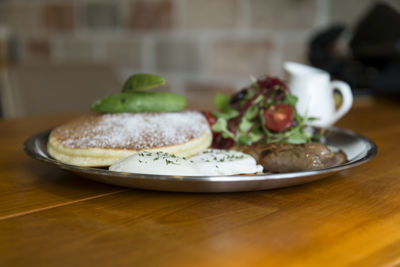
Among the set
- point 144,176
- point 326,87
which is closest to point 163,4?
point 326,87

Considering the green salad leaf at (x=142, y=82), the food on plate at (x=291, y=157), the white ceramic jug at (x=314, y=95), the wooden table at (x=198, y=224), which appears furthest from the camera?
the white ceramic jug at (x=314, y=95)

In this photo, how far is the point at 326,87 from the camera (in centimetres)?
123

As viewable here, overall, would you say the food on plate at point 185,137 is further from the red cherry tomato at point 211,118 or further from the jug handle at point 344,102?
the jug handle at point 344,102

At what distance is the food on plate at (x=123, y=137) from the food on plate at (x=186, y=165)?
0.20ft

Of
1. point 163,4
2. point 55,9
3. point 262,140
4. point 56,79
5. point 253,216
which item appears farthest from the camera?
point 55,9

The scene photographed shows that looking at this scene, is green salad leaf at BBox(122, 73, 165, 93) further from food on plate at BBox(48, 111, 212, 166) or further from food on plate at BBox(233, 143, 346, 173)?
food on plate at BBox(233, 143, 346, 173)

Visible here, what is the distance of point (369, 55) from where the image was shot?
1966mm

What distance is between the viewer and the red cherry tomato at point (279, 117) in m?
0.95

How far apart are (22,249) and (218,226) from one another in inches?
8.6

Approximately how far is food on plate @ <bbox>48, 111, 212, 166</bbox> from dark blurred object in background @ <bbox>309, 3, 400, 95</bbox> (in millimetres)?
1291

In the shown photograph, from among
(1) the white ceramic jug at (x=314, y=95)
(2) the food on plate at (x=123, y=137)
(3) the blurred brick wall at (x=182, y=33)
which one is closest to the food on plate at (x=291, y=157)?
(2) the food on plate at (x=123, y=137)

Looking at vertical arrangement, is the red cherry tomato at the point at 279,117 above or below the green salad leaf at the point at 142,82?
below

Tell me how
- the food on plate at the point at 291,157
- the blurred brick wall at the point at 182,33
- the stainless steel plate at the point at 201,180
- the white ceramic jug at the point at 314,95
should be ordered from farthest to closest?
1. the blurred brick wall at the point at 182,33
2. the white ceramic jug at the point at 314,95
3. the food on plate at the point at 291,157
4. the stainless steel plate at the point at 201,180

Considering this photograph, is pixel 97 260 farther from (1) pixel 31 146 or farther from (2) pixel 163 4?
(2) pixel 163 4
